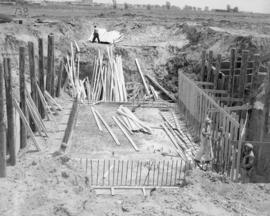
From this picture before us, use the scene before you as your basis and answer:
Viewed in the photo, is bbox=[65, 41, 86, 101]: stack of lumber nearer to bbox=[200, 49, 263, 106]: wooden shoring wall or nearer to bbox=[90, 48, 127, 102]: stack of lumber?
bbox=[90, 48, 127, 102]: stack of lumber

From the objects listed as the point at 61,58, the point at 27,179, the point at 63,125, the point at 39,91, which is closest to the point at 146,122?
the point at 63,125

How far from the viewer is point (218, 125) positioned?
12.2 metres

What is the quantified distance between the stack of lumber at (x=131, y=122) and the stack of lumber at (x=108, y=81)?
2127 mm

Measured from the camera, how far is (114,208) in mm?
7148

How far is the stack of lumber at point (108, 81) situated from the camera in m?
18.2

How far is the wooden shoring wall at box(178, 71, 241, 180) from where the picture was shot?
1074 cm

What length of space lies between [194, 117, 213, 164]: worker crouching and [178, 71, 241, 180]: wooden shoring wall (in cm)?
23

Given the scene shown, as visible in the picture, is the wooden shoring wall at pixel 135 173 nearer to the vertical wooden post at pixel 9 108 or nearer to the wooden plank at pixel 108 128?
the wooden plank at pixel 108 128

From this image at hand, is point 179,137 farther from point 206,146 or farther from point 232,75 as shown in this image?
point 232,75

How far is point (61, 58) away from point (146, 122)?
6.39 m

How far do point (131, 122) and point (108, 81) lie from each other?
4.53m

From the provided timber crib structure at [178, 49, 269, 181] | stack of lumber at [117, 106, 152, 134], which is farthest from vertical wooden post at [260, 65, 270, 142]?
stack of lumber at [117, 106, 152, 134]

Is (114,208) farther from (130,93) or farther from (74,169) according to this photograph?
Result: (130,93)

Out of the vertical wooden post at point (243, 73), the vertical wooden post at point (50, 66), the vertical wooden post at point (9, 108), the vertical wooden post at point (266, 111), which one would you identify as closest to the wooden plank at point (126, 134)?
the vertical wooden post at point (50, 66)
